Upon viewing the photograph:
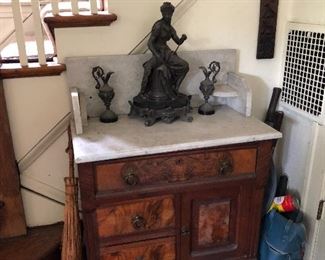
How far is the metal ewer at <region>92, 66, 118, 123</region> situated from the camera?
4.44 feet

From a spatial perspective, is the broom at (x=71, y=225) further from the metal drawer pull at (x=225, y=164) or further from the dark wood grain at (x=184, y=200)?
the metal drawer pull at (x=225, y=164)

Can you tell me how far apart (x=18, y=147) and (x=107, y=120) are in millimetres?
405

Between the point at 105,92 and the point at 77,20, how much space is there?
30 centimetres

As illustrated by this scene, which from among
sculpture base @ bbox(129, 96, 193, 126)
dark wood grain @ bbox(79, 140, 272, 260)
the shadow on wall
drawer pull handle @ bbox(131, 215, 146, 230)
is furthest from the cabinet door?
the shadow on wall

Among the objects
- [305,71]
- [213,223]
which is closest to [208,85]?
[305,71]

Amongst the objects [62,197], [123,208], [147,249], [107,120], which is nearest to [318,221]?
[147,249]

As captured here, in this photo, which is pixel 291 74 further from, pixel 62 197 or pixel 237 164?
pixel 62 197

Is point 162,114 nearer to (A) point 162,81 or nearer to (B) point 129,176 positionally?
(A) point 162,81

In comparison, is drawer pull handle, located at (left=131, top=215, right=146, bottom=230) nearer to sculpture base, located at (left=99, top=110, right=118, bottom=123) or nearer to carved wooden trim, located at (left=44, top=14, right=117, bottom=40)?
sculpture base, located at (left=99, top=110, right=118, bottom=123)

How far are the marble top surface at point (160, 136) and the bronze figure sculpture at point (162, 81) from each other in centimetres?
4

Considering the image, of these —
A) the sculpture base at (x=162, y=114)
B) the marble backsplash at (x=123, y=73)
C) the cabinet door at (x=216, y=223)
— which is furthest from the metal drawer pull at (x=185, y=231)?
the marble backsplash at (x=123, y=73)

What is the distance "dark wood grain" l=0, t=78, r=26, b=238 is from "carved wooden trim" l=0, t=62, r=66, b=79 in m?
0.11

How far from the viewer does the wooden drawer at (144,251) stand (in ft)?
4.10

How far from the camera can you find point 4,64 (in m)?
1.43
